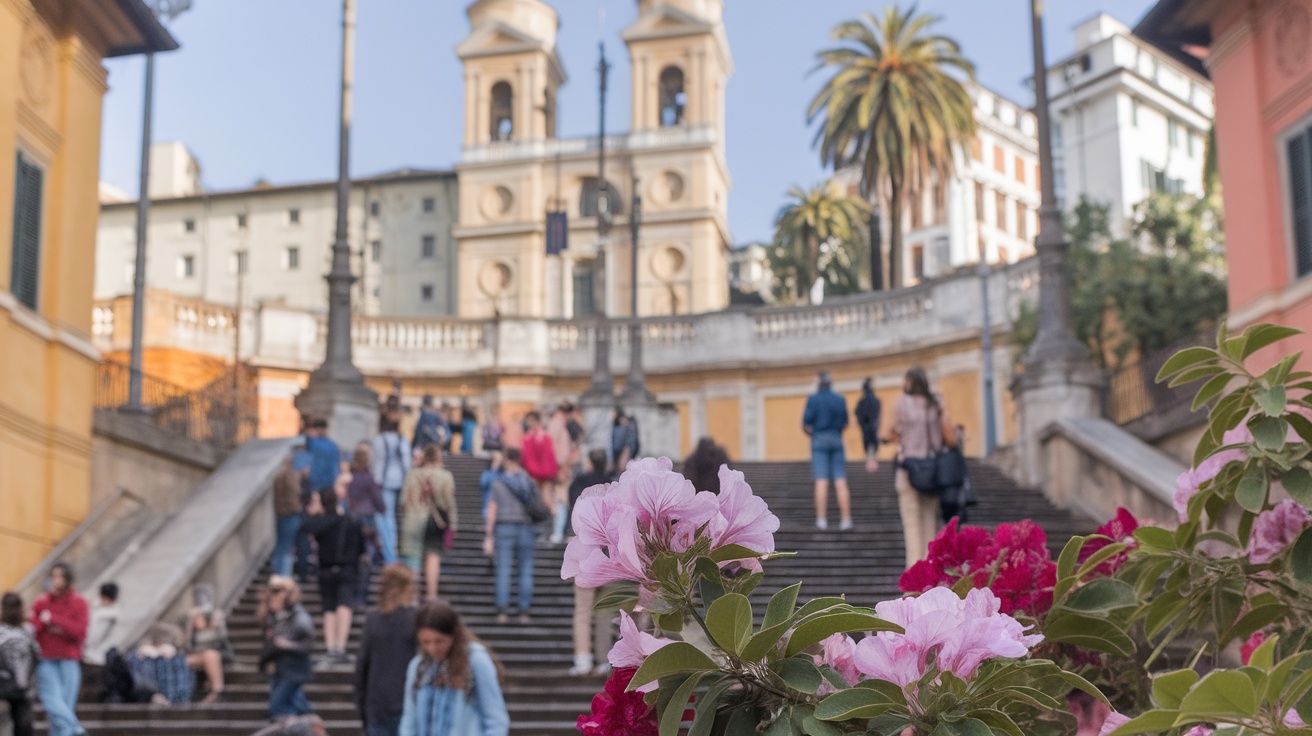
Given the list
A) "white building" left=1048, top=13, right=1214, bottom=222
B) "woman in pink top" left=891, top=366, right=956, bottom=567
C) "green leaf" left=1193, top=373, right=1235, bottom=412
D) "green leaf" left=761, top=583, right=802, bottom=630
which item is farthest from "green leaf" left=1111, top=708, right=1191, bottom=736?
"white building" left=1048, top=13, right=1214, bottom=222

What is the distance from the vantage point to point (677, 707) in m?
2.02

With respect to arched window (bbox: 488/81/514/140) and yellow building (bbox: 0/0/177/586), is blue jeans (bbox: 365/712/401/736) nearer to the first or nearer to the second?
yellow building (bbox: 0/0/177/586)

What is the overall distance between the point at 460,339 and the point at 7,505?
27.9 metres

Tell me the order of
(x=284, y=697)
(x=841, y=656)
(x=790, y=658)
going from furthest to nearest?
1. (x=284, y=697)
2. (x=841, y=656)
3. (x=790, y=658)

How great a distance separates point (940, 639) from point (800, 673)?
0.63 ft

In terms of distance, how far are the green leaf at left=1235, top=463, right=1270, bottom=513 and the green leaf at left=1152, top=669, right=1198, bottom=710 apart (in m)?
1.43

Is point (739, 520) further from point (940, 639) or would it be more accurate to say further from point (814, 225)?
point (814, 225)

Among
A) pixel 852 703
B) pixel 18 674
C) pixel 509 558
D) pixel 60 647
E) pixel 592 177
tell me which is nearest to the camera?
pixel 852 703

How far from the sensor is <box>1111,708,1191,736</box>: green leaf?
1794 mm

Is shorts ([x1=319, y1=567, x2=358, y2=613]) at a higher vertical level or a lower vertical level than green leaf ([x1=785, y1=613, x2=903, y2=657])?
lower

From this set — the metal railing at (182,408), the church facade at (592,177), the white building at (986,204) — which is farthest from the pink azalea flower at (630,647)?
the white building at (986,204)

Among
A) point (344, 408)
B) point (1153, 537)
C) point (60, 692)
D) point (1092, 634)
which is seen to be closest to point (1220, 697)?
point (1092, 634)

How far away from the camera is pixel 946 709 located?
200cm

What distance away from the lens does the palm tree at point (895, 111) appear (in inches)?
1766
